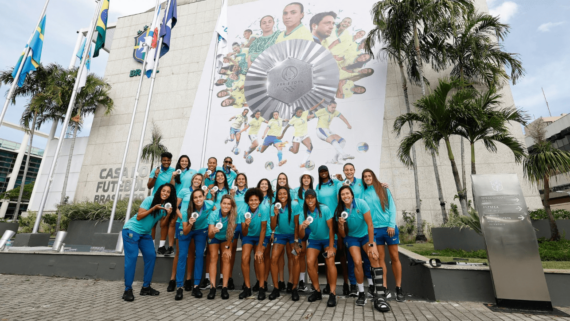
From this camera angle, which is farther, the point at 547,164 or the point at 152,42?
the point at 152,42

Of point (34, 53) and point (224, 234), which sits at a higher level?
point (34, 53)

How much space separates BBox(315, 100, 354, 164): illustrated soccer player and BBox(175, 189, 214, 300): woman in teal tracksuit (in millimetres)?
8831

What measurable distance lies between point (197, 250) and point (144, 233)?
35.0 inches

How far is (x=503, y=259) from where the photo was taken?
150 inches

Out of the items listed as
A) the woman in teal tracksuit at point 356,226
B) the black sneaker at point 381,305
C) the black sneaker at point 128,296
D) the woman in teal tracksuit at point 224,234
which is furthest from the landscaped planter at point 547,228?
the black sneaker at point 128,296

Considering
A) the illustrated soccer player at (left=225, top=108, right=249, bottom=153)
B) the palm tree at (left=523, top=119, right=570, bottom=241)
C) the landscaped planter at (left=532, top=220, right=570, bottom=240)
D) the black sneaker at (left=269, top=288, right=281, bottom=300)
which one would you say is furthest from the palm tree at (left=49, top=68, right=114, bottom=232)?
the landscaped planter at (left=532, top=220, right=570, bottom=240)

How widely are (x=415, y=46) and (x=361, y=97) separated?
11.3ft

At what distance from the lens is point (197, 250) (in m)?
4.57

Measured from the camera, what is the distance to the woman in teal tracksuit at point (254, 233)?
14.2 ft

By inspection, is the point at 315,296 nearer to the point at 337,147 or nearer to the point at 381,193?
the point at 381,193

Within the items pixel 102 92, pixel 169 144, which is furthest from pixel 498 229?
pixel 102 92

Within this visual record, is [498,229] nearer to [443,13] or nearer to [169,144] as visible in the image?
[443,13]

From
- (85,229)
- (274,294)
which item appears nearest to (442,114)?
(274,294)

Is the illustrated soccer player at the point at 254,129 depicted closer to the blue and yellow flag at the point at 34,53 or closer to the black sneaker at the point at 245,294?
the blue and yellow flag at the point at 34,53
